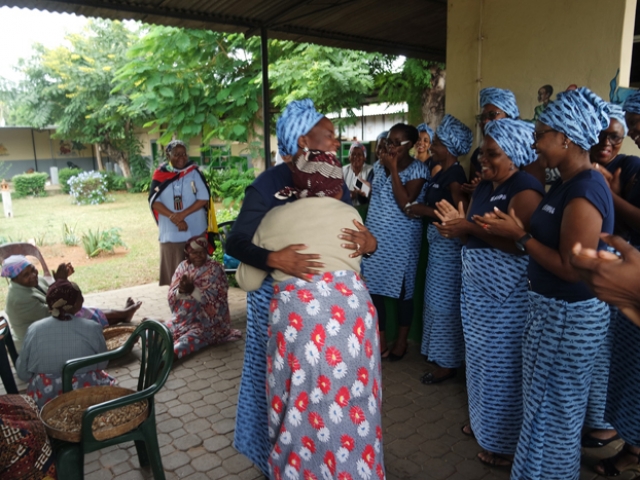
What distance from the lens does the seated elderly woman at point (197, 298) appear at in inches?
185

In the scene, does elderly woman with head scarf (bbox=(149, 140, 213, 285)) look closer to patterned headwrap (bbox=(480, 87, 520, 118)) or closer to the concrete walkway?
the concrete walkway

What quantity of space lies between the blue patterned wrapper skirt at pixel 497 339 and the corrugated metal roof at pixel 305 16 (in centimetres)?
399

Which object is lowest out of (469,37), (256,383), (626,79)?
(256,383)

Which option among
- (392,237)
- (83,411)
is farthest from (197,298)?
(83,411)

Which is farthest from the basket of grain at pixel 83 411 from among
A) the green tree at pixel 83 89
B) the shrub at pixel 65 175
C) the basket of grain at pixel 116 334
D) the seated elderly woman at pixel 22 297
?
the shrub at pixel 65 175

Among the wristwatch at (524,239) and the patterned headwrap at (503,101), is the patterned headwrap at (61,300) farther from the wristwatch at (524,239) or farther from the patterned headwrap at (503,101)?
the patterned headwrap at (503,101)

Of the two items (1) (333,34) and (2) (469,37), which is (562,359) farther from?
(1) (333,34)

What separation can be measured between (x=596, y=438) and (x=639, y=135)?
1.86 metres

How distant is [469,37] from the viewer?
484 centimetres

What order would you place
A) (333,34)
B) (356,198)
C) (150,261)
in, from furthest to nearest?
(150,261)
(333,34)
(356,198)

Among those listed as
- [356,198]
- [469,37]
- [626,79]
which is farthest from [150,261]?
[626,79]

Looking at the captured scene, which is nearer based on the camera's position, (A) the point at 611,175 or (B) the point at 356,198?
(A) the point at 611,175

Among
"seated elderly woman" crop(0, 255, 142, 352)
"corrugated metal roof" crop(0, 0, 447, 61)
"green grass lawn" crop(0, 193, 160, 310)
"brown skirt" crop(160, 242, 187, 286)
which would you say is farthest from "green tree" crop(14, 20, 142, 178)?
"seated elderly woman" crop(0, 255, 142, 352)

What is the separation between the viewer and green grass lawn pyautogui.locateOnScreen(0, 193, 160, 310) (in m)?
8.76
